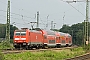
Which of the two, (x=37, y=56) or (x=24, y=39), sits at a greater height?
(x=24, y=39)

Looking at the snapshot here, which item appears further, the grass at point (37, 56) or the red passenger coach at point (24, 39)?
the red passenger coach at point (24, 39)

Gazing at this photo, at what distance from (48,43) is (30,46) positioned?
350 inches

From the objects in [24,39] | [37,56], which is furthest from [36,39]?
[37,56]

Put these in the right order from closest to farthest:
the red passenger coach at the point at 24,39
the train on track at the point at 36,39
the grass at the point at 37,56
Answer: the grass at the point at 37,56, the red passenger coach at the point at 24,39, the train on track at the point at 36,39

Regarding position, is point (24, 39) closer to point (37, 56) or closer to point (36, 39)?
point (36, 39)

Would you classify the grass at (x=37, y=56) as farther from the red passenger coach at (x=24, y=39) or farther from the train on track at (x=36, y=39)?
the train on track at (x=36, y=39)

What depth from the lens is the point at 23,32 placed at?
38.7 metres


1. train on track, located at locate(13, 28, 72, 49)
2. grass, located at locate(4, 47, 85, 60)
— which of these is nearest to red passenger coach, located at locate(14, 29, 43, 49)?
train on track, located at locate(13, 28, 72, 49)

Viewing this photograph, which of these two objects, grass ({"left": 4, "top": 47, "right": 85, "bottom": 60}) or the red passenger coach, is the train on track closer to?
the red passenger coach

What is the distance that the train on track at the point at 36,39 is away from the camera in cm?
3825

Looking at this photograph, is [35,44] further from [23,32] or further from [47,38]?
[47,38]

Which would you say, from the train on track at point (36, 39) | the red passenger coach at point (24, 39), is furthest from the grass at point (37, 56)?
the train on track at point (36, 39)

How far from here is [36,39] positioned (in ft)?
138

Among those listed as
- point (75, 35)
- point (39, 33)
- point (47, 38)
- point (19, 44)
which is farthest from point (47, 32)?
point (75, 35)
